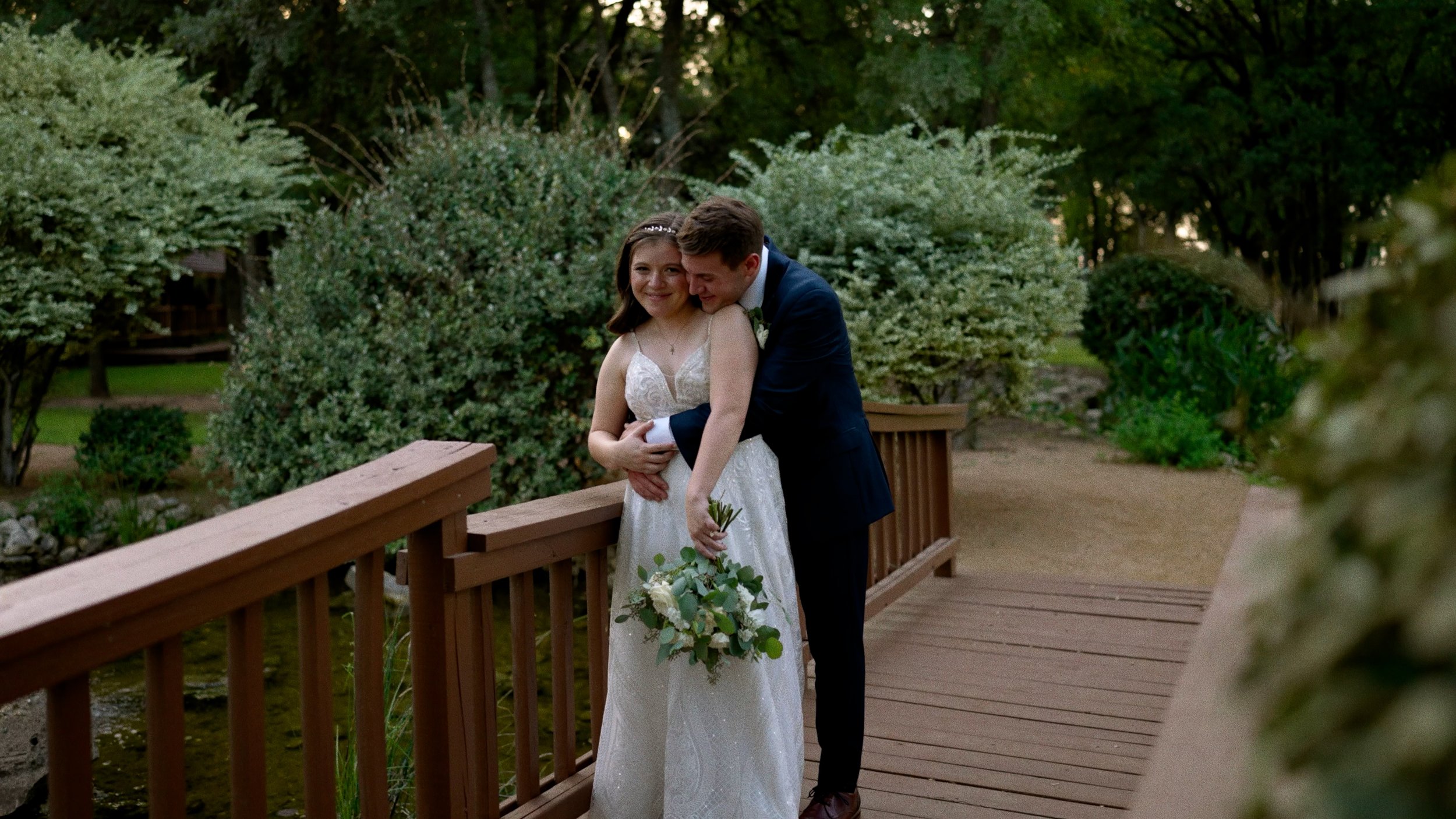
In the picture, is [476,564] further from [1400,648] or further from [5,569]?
[5,569]

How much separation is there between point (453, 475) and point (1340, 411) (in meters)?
1.85

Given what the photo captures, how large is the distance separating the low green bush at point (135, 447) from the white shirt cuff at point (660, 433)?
7922mm

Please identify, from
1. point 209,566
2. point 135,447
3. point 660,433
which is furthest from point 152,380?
point 209,566

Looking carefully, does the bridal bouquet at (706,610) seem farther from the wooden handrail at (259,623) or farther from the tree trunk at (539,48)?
the tree trunk at (539,48)

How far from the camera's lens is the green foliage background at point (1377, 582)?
0.60 metres

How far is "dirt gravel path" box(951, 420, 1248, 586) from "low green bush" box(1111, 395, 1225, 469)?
7.1 inches

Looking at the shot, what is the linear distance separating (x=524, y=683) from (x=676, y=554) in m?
0.46

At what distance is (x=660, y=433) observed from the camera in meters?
2.93

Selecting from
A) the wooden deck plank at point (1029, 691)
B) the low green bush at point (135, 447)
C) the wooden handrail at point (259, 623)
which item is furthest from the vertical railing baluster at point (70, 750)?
the low green bush at point (135, 447)

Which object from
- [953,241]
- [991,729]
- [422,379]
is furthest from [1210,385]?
[991,729]

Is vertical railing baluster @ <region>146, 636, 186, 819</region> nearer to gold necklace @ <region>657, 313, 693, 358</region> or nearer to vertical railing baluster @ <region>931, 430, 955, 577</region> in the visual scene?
gold necklace @ <region>657, 313, 693, 358</region>

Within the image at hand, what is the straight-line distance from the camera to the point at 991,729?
13.1ft

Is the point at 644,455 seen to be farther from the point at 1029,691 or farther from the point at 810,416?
the point at 1029,691

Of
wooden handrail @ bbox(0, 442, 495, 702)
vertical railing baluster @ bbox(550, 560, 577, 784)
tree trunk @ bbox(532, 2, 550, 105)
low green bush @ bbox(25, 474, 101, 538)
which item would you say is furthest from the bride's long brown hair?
tree trunk @ bbox(532, 2, 550, 105)
